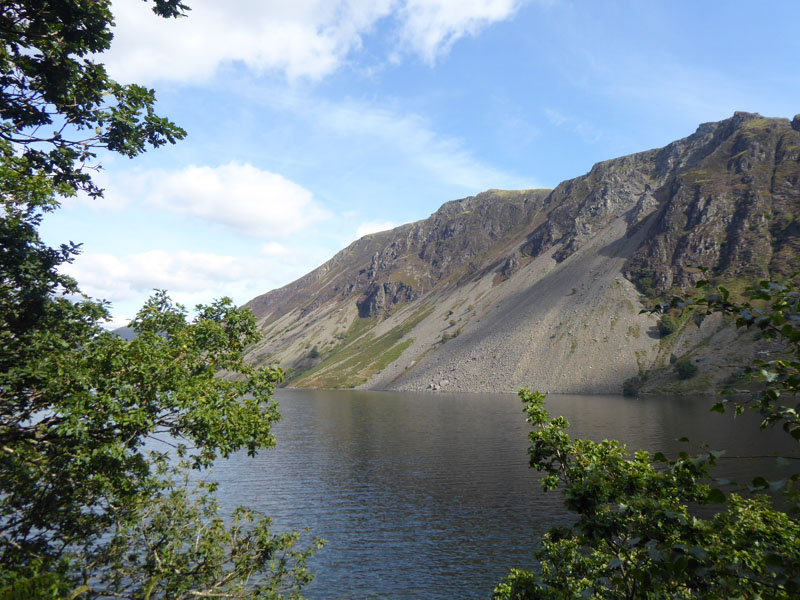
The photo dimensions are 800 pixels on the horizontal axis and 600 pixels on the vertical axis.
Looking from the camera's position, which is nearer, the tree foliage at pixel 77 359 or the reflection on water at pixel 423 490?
the tree foliage at pixel 77 359

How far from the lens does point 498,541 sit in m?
40.9

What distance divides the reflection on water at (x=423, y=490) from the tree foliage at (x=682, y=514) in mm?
22780

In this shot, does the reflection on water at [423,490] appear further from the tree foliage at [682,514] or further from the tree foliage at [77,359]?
the tree foliage at [682,514]

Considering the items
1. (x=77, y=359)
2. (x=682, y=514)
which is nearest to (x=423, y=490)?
(x=77, y=359)

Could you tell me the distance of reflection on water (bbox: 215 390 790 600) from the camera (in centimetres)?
3597

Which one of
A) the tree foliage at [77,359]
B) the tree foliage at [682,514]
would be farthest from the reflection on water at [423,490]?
the tree foliage at [682,514]

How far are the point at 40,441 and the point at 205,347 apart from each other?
18.9 feet

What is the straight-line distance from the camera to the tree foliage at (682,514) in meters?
5.03

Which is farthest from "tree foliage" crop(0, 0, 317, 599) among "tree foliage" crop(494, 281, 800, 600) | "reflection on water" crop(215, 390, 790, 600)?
"reflection on water" crop(215, 390, 790, 600)

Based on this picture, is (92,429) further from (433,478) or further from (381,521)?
(433,478)

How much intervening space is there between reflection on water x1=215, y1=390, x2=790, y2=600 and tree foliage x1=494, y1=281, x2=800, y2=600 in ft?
74.7

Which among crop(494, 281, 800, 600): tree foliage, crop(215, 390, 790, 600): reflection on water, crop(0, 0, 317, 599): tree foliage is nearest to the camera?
crop(494, 281, 800, 600): tree foliage

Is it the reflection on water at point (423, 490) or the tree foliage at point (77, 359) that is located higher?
the tree foliage at point (77, 359)

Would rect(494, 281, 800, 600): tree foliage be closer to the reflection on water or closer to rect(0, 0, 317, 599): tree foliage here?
rect(0, 0, 317, 599): tree foliage
